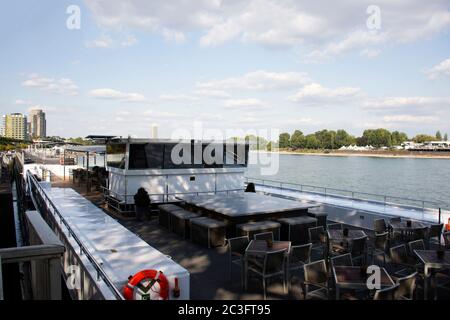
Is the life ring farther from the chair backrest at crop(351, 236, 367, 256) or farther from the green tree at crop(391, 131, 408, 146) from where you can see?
the green tree at crop(391, 131, 408, 146)

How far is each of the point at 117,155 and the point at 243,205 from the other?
→ 593 cm

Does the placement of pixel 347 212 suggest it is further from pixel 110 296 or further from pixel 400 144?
pixel 400 144

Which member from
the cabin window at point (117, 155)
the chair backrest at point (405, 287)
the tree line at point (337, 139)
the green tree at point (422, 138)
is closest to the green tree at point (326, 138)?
the tree line at point (337, 139)

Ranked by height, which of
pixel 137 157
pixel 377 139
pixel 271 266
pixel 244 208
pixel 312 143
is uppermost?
pixel 377 139

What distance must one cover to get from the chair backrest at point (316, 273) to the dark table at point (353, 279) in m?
0.29

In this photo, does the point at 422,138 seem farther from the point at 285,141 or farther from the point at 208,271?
the point at 208,271

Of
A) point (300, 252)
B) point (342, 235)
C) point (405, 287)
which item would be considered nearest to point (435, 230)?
point (342, 235)

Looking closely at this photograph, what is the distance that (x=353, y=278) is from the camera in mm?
4906

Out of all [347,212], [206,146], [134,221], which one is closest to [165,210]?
[134,221]

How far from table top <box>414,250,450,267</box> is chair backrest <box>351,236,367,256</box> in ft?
3.12

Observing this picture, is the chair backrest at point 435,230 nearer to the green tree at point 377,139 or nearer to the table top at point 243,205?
the table top at point 243,205

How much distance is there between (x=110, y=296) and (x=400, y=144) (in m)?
148

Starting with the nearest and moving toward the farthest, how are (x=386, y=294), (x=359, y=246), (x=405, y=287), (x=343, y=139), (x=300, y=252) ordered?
(x=386, y=294) → (x=405, y=287) → (x=300, y=252) → (x=359, y=246) → (x=343, y=139)

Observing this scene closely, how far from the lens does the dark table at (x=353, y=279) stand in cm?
464
